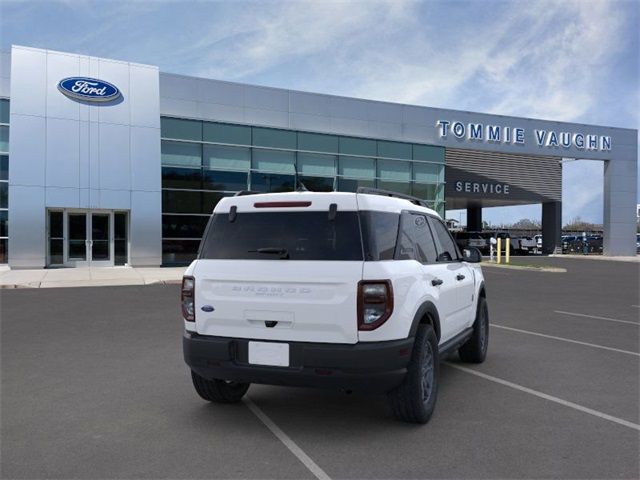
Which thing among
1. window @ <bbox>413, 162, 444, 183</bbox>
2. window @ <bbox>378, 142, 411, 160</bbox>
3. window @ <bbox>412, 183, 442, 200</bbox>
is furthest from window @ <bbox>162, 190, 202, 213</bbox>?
window @ <bbox>413, 162, 444, 183</bbox>

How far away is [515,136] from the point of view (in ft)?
110

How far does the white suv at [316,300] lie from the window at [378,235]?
0.01m

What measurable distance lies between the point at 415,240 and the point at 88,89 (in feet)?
66.7

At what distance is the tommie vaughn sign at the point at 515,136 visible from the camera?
3136 centimetres

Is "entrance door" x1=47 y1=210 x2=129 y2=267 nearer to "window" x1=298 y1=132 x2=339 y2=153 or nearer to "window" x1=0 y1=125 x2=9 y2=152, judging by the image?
"window" x1=0 y1=125 x2=9 y2=152

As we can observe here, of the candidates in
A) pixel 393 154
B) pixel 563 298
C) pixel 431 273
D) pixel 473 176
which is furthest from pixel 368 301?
pixel 473 176

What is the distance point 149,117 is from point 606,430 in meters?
21.8

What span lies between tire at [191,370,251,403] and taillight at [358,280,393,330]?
1.62 meters

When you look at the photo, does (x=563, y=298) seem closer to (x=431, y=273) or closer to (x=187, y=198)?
(x=431, y=273)

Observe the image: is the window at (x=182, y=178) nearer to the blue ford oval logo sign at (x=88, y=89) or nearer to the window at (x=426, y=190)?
the blue ford oval logo sign at (x=88, y=89)

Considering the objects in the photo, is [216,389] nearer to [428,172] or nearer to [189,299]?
[189,299]

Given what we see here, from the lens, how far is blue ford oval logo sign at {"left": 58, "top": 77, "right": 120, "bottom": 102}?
71.1 feet

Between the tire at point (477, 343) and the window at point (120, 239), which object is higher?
the window at point (120, 239)

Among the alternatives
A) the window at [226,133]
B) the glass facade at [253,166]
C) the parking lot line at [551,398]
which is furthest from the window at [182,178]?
the parking lot line at [551,398]
